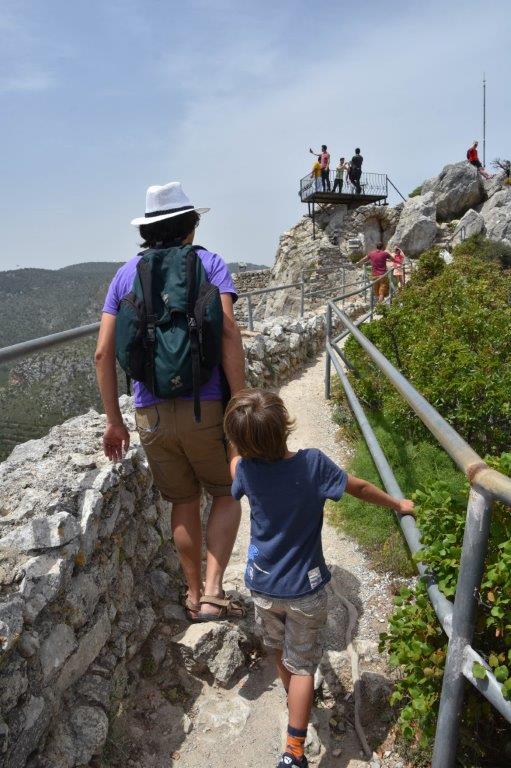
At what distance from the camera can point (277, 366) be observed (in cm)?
764

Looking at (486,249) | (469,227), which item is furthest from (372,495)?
(469,227)

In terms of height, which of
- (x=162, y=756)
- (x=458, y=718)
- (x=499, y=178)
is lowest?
(x=162, y=756)

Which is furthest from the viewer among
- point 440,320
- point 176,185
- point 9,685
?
point 440,320

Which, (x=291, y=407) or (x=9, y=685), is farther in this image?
(x=291, y=407)

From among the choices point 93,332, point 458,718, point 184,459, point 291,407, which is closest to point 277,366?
point 291,407

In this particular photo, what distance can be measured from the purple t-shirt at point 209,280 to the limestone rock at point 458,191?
28512mm

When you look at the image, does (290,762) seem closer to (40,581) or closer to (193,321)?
(40,581)

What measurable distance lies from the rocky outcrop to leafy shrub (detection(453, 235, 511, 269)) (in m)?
2.03

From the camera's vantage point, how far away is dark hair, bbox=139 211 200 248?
2475 millimetres

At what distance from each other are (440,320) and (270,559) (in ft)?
14.4

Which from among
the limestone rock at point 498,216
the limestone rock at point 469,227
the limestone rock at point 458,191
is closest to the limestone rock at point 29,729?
the limestone rock at point 469,227

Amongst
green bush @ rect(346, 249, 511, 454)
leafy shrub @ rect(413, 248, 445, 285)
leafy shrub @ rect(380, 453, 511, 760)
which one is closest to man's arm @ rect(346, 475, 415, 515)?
leafy shrub @ rect(380, 453, 511, 760)

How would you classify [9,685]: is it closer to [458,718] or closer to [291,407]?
[458,718]

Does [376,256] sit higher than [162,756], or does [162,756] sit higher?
[376,256]
